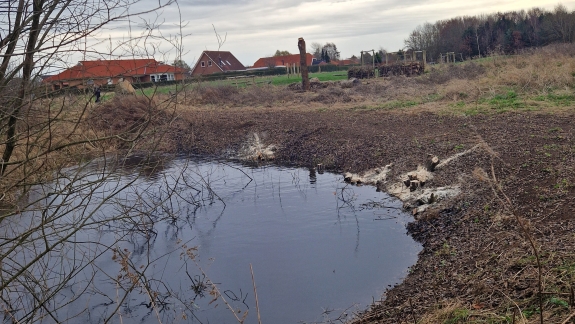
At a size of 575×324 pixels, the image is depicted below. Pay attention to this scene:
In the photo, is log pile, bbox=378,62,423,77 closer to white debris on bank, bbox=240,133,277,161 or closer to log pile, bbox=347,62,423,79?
log pile, bbox=347,62,423,79

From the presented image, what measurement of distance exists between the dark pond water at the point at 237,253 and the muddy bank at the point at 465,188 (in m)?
0.69

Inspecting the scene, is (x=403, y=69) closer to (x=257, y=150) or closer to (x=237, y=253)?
(x=257, y=150)

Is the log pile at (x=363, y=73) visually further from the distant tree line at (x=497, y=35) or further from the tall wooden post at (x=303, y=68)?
the distant tree line at (x=497, y=35)

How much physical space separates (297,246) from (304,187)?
3750 millimetres

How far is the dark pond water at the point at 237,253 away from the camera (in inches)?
258

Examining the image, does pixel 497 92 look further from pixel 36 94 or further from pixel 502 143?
pixel 36 94

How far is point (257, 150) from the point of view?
16.2m

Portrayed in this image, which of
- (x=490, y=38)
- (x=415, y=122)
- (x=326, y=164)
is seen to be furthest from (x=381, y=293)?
(x=490, y=38)

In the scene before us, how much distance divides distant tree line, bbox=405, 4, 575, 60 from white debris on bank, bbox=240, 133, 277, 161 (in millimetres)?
27319

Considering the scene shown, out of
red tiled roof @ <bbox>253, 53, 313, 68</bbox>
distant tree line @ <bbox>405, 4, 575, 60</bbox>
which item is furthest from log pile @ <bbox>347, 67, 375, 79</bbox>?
red tiled roof @ <bbox>253, 53, 313, 68</bbox>

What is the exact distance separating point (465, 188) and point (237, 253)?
4091mm

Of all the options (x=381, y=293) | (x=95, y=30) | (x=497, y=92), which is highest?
(x=95, y=30)

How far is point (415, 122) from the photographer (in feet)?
50.1

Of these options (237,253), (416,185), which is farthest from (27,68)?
(416,185)
